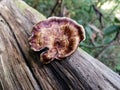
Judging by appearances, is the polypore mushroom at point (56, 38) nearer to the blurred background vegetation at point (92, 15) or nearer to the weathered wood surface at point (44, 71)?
the weathered wood surface at point (44, 71)

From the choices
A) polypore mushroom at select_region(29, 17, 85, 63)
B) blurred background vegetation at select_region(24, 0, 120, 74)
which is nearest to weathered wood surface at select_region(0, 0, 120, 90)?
polypore mushroom at select_region(29, 17, 85, 63)

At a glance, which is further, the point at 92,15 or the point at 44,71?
the point at 92,15

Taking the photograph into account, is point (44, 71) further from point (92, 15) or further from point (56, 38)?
point (92, 15)

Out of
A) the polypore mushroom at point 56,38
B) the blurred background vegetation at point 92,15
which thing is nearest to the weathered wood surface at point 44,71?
the polypore mushroom at point 56,38

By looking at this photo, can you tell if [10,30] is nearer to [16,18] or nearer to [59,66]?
[16,18]

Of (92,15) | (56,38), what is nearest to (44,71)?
(56,38)

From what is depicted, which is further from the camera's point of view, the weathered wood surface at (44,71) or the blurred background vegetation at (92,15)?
the blurred background vegetation at (92,15)

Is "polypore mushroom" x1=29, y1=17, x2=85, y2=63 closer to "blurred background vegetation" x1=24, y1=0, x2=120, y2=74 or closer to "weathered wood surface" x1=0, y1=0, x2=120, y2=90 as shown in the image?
"weathered wood surface" x1=0, y1=0, x2=120, y2=90
